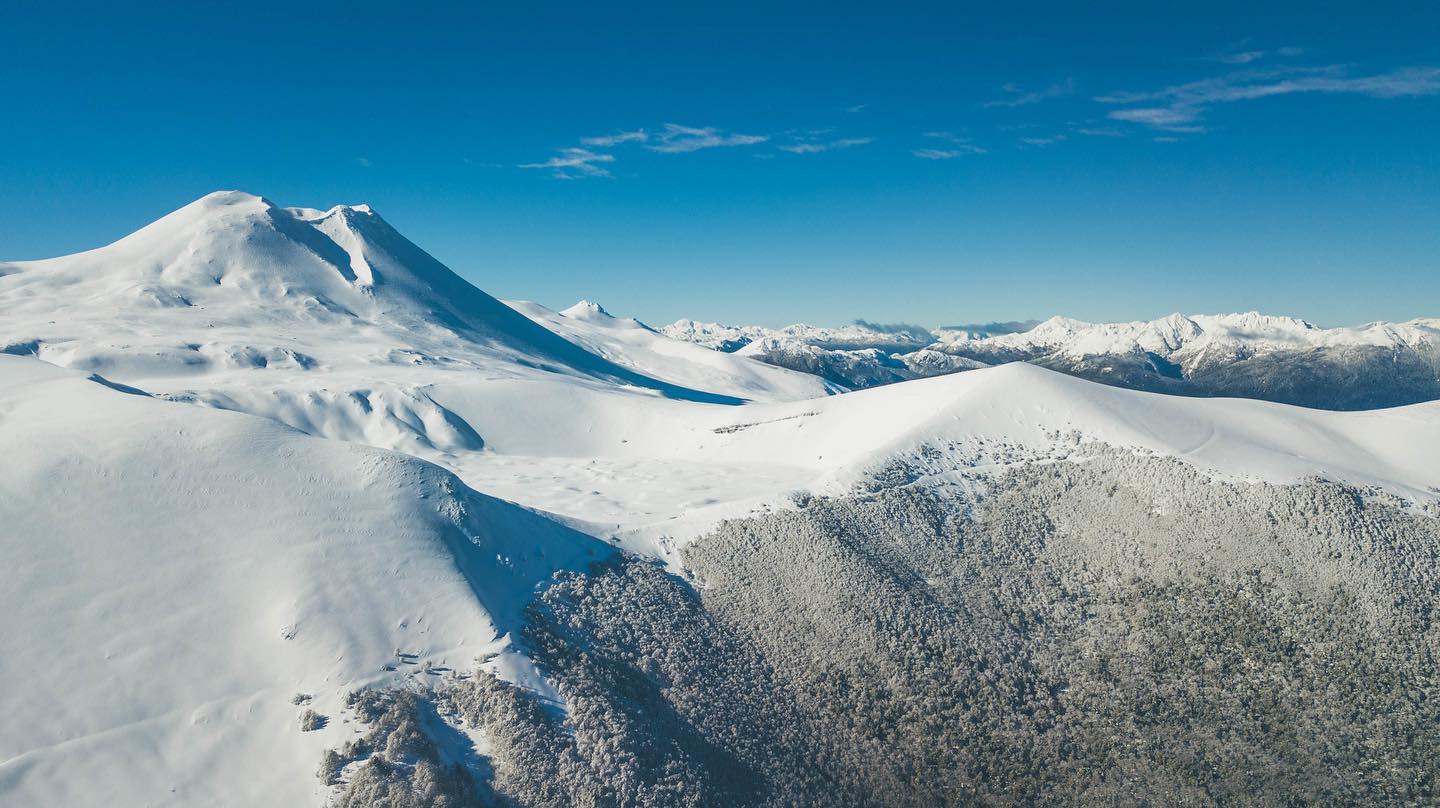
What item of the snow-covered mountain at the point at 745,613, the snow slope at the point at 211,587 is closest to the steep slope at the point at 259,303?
the snow-covered mountain at the point at 745,613

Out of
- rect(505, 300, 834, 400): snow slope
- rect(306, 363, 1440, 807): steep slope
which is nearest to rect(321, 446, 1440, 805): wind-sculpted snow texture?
rect(306, 363, 1440, 807): steep slope

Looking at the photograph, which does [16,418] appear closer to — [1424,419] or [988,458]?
[988,458]

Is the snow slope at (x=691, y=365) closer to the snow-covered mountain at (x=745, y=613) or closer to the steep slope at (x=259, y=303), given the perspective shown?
the steep slope at (x=259, y=303)

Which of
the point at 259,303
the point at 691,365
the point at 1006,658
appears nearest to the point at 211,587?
the point at 1006,658

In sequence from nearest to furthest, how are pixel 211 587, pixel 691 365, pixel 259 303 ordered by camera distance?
1. pixel 211 587
2. pixel 259 303
3. pixel 691 365

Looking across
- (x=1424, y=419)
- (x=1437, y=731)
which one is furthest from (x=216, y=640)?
(x=1424, y=419)

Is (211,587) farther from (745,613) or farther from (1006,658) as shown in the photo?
(1006,658)

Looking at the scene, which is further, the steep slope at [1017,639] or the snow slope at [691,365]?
the snow slope at [691,365]
